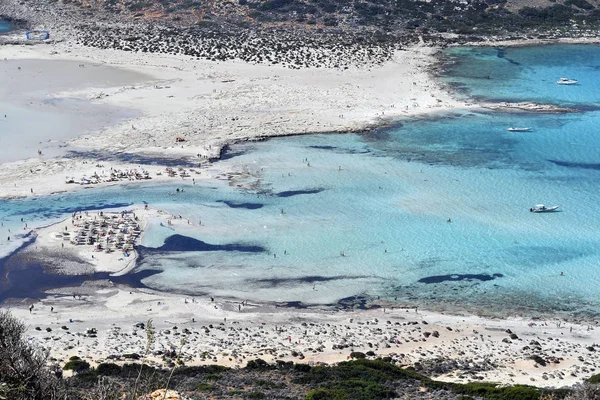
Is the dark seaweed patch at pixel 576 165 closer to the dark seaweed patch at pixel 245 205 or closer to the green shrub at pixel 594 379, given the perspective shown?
the dark seaweed patch at pixel 245 205

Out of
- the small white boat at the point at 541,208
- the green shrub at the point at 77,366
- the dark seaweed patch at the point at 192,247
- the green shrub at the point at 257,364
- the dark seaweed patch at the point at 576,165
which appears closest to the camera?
the green shrub at the point at 77,366

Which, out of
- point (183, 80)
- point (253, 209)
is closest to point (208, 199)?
point (253, 209)

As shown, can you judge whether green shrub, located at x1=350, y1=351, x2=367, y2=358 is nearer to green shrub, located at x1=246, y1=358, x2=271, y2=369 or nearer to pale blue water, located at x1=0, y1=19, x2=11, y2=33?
green shrub, located at x1=246, y1=358, x2=271, y2=369

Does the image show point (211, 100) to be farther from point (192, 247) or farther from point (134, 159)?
point (192, 247)

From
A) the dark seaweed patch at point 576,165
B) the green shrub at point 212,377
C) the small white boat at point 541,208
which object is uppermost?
the dark seaweed patch at point 576,165

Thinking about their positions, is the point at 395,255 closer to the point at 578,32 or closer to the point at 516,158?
the point at 516,158

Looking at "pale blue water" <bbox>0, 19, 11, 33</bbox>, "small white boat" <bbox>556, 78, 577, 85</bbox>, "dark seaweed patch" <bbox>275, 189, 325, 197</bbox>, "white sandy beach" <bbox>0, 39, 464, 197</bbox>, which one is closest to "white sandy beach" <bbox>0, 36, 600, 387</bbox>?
"white sandy beach" <bbox>0, 39, 464, 197</bbox>

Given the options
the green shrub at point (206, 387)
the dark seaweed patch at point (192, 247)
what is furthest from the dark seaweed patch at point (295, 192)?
the green shrub at point (206, 387)
